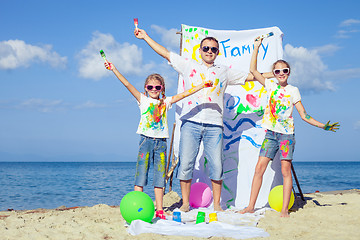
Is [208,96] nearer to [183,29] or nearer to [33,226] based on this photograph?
[183,29]

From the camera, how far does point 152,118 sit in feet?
14.5

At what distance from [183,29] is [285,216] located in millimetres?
3480

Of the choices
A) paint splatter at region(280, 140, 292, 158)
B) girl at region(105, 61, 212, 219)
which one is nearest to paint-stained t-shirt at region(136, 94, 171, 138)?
girl at region(105, 61, 212, 219)

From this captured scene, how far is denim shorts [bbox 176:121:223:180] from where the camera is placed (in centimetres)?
480

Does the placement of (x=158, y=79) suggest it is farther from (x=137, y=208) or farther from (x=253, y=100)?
(x=253, y=100)

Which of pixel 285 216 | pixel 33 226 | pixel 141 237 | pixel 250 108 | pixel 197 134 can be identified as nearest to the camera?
pixel 141 237

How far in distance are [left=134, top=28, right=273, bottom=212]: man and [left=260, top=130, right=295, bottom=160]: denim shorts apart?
24.5 inches

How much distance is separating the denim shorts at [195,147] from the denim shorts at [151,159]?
0.44m

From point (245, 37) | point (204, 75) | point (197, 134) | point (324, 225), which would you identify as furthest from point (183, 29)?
point (324, 225)

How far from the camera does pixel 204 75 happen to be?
4.90 metres

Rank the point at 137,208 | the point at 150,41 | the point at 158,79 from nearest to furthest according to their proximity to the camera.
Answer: the point at 137,208 → the point at 158,79 → the point at 150,41

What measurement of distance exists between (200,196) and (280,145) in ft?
4.61

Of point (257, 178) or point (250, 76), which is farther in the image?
point (250, 76)

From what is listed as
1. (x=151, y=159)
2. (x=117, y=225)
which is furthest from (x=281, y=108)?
(x=117, y=225)
